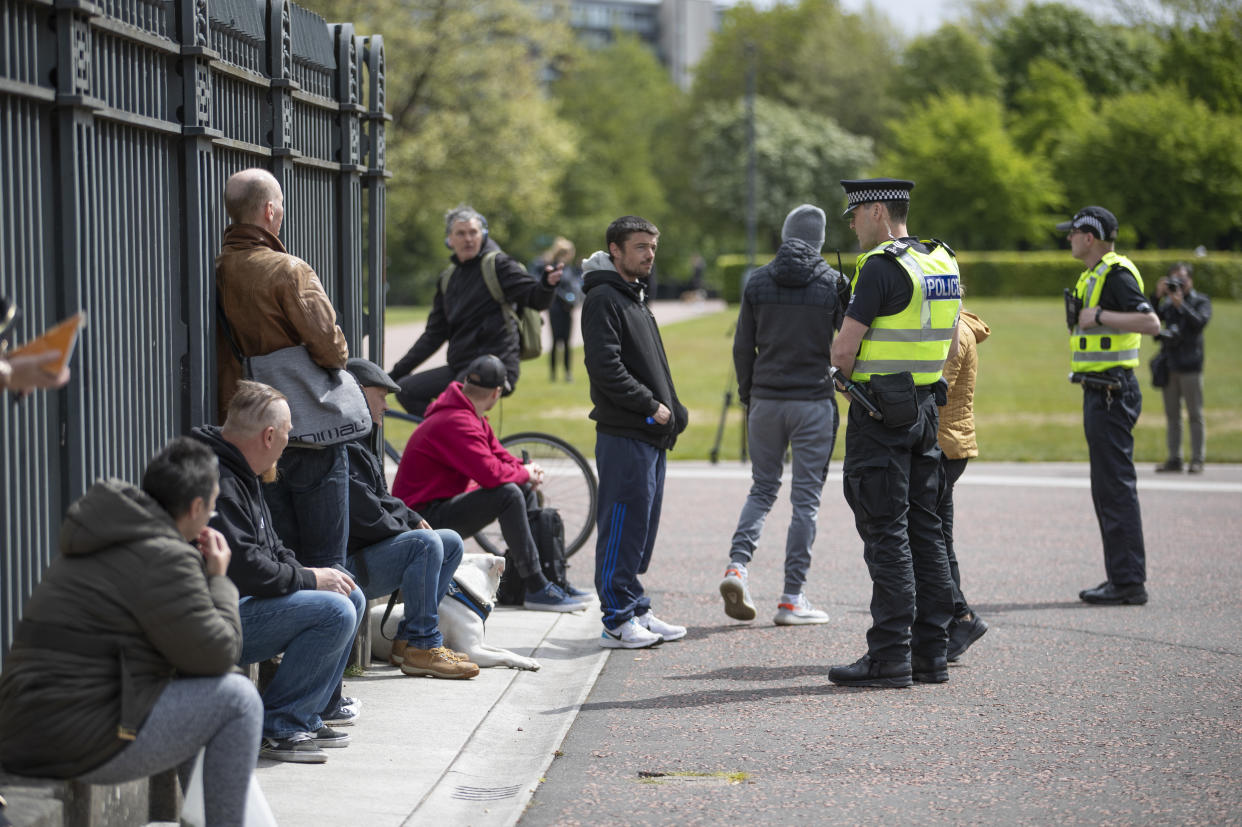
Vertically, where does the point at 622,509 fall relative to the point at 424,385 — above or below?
below

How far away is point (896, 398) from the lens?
600 centimetres

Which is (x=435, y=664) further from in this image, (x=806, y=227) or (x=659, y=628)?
(x=806, y=227)

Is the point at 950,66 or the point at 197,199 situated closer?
the point at 197,199

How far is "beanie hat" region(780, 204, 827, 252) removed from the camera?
7359mm

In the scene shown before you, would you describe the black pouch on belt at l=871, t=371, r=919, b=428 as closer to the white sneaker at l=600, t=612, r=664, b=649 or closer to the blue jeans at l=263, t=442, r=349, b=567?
the white sneaker at l=600, t=612, r=664, b=649

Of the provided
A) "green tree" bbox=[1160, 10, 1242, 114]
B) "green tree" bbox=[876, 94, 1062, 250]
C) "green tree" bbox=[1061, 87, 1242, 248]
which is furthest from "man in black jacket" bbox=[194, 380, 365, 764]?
"green tree" bbox=[1160, 10, 1242, 114]

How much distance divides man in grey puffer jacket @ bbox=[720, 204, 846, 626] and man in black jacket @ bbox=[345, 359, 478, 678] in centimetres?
173

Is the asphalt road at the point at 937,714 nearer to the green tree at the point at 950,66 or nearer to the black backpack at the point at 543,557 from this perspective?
the black backpack at the point at 543,557

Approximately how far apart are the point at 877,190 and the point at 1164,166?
63315 millimetres

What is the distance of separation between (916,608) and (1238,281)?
5260 cm

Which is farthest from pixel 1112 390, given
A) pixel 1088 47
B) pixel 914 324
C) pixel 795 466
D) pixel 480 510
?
pixel 1088 47

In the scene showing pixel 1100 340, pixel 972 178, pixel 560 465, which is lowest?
pixel 560 465

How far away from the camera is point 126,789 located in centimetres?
421

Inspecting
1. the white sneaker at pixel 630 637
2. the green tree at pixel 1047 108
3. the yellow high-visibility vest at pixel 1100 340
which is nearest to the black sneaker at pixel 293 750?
the white sneaker at pixel 630 637
